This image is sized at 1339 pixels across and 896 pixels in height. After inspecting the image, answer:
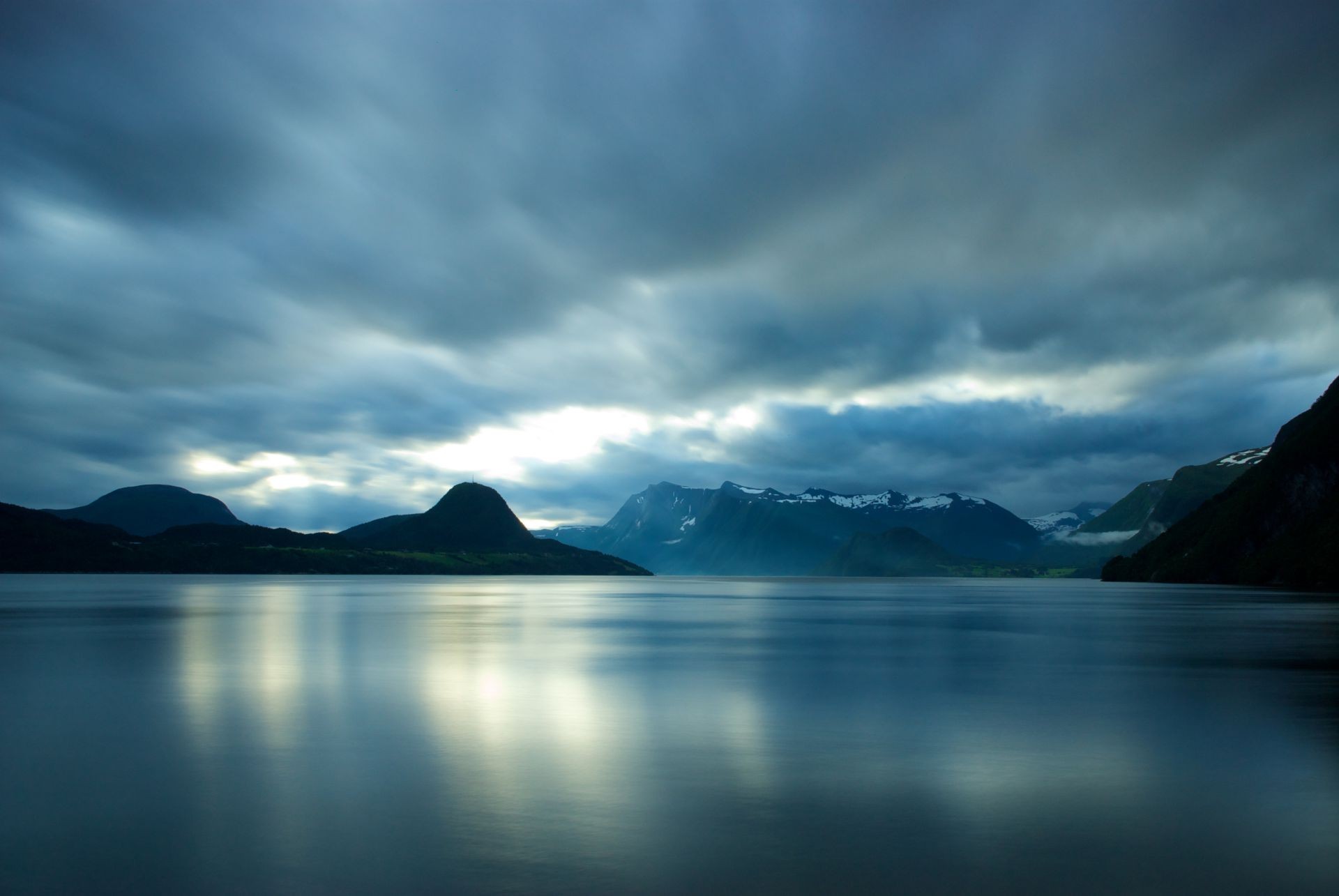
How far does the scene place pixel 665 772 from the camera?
75.1 ft

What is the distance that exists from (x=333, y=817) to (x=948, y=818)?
42.6ft

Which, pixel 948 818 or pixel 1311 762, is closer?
pixel 948 818

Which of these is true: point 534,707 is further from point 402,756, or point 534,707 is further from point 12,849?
point 12,849

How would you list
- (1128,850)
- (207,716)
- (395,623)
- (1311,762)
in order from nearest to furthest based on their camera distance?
(1128,850) → (1311,762) → (207,716) → (395,623)

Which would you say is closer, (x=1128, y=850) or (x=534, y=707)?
(x=1128, y=850)

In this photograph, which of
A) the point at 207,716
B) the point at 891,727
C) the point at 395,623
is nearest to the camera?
the point at 891,727

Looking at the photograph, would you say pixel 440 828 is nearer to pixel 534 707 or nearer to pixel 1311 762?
pixel 534 707

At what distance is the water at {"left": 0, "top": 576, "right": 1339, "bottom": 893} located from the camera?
1513 centimetres

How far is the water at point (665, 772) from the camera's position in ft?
49.6

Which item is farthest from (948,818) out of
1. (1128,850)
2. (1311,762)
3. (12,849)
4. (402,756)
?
(12,849)

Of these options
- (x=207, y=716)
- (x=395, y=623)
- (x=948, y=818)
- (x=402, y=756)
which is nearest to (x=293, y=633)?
(x=395, y=623)

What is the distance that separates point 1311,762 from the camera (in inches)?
924

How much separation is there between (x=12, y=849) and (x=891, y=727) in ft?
78.4

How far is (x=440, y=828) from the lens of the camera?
1747 cm
